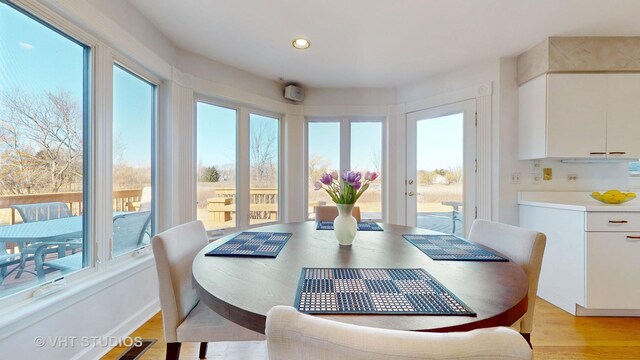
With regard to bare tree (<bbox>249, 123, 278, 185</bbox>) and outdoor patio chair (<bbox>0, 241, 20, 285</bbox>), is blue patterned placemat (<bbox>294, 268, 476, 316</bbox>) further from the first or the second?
bare tree (<bbox>249, 123, 278, 185</bbox>)

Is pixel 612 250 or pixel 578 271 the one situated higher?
pixel 612 250

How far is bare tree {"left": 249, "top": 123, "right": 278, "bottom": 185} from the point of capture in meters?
3.42

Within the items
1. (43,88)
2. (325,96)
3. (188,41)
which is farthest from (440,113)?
(43,88)

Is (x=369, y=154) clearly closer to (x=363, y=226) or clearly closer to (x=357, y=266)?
(x=363, y=226)

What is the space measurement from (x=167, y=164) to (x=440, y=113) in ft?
9.88

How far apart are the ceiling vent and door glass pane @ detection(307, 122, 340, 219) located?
0.40 meters

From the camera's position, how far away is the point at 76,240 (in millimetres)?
1626

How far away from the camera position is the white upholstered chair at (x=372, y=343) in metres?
0.39

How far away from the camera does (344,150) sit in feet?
12.3

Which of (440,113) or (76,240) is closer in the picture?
(76,240)

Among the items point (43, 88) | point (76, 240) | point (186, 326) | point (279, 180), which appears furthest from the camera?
point (279, 180)

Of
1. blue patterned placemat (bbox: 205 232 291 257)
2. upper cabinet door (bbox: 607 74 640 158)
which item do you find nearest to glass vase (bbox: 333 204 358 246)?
blue patterned placemat (bbox: 205 232 291 257)

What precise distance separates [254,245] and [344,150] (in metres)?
2.59

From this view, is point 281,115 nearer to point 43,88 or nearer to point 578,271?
point 43,88
